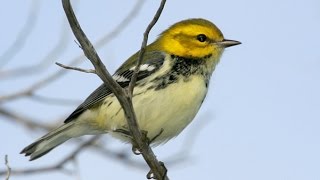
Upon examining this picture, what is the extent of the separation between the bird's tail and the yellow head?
1116 mm

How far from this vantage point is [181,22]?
7.01 meters

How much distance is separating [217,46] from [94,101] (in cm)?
130

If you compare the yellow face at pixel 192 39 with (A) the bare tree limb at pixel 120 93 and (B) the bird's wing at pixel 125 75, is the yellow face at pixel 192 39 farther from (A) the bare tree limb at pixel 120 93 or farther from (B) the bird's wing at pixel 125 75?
(A) the bare tree limb at pixel 120 93

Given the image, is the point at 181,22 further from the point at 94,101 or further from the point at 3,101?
the point at 3,101

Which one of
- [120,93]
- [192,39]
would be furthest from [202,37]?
[120,93]

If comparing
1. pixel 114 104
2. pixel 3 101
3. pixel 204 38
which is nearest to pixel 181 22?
pixel 204 38

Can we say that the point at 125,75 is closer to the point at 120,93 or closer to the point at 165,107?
the point at 165,107

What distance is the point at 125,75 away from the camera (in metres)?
6.30

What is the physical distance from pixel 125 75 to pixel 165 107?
651 millimetres

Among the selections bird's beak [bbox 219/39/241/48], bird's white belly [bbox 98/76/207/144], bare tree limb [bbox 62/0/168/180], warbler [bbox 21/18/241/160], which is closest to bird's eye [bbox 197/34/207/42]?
warbler [bbox 21/18/241/160]

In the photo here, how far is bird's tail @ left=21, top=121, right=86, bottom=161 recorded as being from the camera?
6.49m

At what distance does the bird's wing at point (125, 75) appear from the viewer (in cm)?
605

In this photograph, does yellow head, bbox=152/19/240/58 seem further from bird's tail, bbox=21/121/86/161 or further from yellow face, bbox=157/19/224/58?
bird's tail, bbox=21/121/86/161

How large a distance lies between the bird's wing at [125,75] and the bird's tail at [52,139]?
0.28 ft
